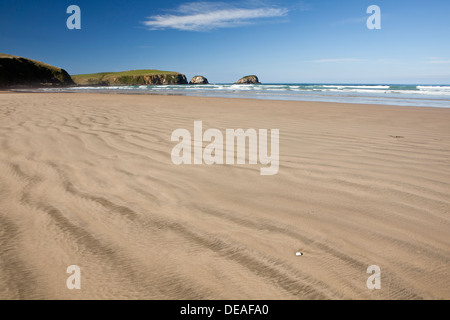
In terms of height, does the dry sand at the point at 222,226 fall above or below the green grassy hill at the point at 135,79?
below

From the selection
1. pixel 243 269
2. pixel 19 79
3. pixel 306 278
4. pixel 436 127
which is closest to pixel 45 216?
pixel 243 269

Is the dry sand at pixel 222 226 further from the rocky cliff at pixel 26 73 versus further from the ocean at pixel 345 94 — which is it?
the rocky cliff at pixel 26 73

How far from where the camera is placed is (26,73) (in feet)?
194

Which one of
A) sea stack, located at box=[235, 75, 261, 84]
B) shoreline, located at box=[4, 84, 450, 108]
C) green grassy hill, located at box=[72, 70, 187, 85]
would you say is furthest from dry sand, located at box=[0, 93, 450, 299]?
sea stack, located at box=[235, 75, 261, 84]

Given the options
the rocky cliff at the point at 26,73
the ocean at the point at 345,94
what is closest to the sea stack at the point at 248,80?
the rocky cliff at the point at 26,73

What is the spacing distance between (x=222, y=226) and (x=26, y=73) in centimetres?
7333

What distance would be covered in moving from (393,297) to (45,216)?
1796 mm

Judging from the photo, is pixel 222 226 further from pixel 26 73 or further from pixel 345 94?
pixel 26 73

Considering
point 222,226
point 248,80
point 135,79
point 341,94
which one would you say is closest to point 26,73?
point 135,79

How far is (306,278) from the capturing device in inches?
45.6

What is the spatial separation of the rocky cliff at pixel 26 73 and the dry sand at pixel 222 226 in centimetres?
6083

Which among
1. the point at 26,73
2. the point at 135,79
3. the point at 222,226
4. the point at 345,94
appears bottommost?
the point at 222,226

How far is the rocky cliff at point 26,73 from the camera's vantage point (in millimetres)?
54019

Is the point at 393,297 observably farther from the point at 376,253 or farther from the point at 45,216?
the point at 45,216
